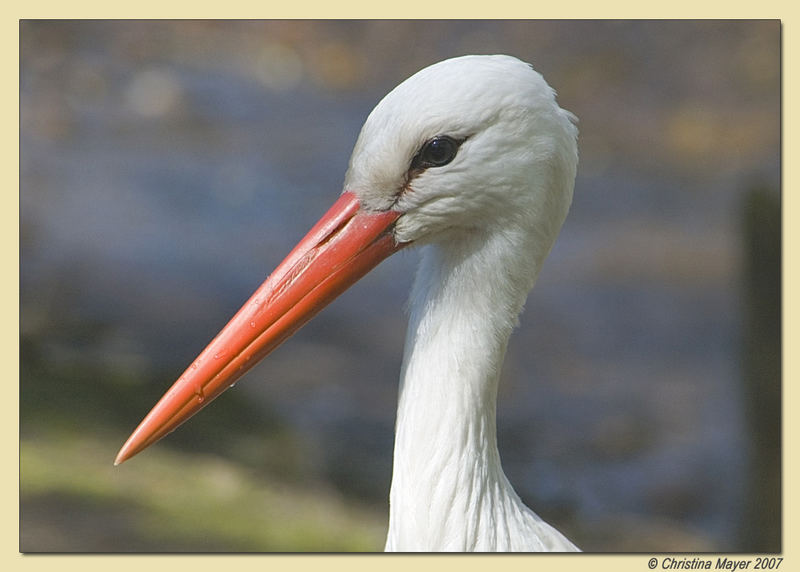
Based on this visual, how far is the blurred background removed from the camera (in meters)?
2.61

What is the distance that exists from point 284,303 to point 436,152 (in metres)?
0.30

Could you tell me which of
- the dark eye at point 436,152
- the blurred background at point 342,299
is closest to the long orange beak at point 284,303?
the dark eye at point 436,152

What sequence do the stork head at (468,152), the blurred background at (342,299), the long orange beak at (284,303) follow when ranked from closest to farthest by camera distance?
the stork head at (468,152) < the long orange beak at (284,303) < the blurred background at (342,299)

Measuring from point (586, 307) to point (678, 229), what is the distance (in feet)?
1.44

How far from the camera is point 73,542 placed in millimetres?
2451

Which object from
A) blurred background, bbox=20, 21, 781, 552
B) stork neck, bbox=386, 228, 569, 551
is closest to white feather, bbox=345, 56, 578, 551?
stork neck, bbox=386, 228, 569, 551

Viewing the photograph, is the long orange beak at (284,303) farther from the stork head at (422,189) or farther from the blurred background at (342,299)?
the blurred background at (342,299)

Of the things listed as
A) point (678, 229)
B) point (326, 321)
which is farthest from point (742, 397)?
point (326, 321)

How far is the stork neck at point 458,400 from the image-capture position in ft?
4.69

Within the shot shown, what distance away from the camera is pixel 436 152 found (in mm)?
1384

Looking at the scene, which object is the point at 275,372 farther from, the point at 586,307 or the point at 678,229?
the point at 678,229

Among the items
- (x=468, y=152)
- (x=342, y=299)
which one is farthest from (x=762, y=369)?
(x=468, y=152)

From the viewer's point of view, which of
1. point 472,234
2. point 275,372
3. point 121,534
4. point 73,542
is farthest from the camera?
point 275,372

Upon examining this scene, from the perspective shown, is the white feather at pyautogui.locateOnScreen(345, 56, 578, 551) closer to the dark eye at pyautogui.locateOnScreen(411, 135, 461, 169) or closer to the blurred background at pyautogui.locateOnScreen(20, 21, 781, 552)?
the dark eye at pyautogui.locateOnScreen(411, 135, 461, 169)
